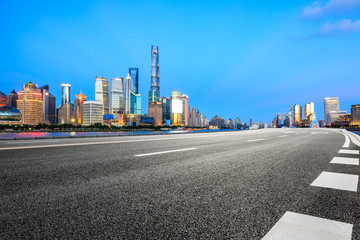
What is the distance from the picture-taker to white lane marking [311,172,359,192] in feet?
9.14

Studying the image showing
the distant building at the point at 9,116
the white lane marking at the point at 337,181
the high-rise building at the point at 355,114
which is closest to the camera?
the white lane marking at the point at 337,181

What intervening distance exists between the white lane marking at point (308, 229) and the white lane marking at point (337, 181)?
52.4 inches

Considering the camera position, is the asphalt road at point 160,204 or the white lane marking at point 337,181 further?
the white lane marking at point 337,181

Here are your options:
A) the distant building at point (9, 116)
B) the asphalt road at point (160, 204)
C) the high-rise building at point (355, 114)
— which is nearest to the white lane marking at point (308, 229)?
the asphalt road at point (160, 204)

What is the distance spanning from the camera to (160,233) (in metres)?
1.48

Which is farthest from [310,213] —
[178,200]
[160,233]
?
[160,233]

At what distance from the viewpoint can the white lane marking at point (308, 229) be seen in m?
1.47

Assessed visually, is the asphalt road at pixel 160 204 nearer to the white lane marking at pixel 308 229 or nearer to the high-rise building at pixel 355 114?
the white lane marking at pixel 308 229

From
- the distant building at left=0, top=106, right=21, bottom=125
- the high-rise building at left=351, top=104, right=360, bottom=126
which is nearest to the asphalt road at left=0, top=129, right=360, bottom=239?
the distant building at left=0, top=106, right=21, bottom=125

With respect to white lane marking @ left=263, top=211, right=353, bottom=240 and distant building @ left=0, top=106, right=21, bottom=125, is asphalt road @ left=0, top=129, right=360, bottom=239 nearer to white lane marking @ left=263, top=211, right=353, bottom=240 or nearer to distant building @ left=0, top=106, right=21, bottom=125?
white lane marking @ left=263, top=211, right=353, bottom=240

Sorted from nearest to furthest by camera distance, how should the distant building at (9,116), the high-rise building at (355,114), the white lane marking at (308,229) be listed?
1. the white lane marking at (308,229)
2. the distant building at (9,116)
3. the high-rise building at (355,114)

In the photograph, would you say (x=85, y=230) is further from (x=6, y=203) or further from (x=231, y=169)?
(x=231, y=169)

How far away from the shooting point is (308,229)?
1580 millimetres

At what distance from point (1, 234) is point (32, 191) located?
111 centimetres
